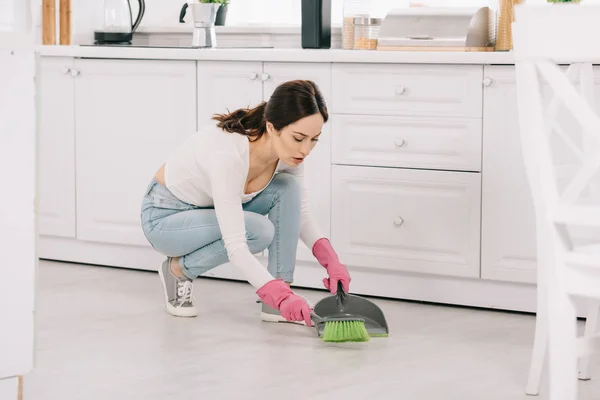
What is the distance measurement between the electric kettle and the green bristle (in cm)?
183

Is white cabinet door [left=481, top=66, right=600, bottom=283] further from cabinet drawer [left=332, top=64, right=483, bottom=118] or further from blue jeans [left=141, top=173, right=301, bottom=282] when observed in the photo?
blue jeans [left=141, top=173, right=301, bottom=282]

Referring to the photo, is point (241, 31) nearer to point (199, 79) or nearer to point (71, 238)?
point (199, 79)

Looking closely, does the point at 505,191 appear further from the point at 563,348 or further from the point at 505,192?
the point at 563,348

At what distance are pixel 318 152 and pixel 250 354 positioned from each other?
894 mm

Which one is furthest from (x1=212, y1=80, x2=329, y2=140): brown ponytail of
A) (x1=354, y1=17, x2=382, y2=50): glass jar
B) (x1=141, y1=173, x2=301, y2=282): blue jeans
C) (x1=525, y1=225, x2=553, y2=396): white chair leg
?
(x1=354, y1=17, x2=382, y2=50): glass jar

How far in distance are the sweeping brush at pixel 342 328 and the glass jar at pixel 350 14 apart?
1.30m

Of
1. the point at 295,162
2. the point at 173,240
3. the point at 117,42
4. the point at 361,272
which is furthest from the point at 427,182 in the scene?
the point at 117,42

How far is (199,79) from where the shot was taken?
346cm

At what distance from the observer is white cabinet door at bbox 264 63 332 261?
325 cm

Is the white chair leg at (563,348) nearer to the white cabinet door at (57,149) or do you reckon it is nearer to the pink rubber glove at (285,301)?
the pink rubber glove at (285,301)

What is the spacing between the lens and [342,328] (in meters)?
2.64

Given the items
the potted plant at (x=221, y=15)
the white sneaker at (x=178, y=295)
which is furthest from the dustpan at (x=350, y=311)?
the potted plant at (x=221, y=15)

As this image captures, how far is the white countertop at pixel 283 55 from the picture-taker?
3.01 m

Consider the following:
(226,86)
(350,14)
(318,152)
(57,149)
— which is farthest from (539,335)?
(57,149)
